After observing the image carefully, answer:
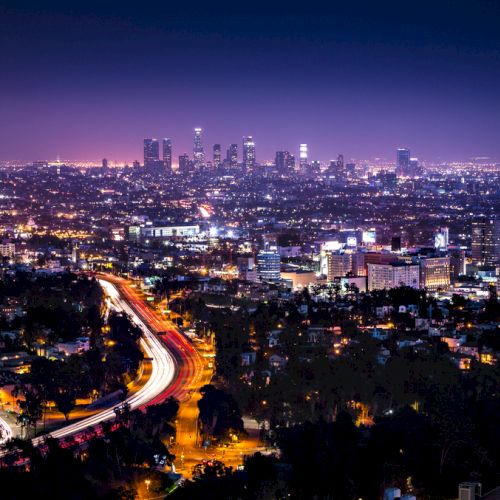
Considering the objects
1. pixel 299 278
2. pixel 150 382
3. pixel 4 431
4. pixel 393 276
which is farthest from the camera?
pixel 299 278

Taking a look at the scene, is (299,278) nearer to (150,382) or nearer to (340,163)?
(150,382)

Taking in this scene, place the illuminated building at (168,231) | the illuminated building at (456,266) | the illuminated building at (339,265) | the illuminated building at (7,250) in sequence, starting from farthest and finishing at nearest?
the illuminated building at (168,231) → the illuminated building at (7,250) → the illuminated building at (339,265) → the illuminated building at (456,266)

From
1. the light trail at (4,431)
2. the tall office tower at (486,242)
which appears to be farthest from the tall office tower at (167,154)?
the light trail at (4,431)

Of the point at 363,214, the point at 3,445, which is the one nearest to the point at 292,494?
the point at 3,445

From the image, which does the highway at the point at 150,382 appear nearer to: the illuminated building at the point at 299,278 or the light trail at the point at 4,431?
the light trail at the point at 4,431

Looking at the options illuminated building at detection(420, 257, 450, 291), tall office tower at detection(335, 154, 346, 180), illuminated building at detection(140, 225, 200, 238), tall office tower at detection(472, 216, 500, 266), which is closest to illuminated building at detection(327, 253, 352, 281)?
illuminated building at detection(420, 257, 450, 291)

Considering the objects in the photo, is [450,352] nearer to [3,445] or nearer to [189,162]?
[3,445]

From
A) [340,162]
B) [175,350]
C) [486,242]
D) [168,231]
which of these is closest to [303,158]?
[340,162]
